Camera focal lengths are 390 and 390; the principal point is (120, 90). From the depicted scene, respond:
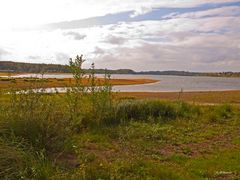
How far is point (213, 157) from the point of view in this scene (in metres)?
9.91

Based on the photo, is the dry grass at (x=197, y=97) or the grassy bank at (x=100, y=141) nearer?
the grassy bank at (x=100, y=141)

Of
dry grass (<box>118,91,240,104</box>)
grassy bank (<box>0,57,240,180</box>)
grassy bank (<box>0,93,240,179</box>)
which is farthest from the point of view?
dry grass (<box>118,91,240,104</box>)

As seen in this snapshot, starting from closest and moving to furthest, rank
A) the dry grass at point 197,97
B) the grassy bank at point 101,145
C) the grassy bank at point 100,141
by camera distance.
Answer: the grassy bank at point 101,145
the grassy bank at point 100,141
the dry grass at point 197,97

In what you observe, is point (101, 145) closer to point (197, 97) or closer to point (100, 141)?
point (100, 141)

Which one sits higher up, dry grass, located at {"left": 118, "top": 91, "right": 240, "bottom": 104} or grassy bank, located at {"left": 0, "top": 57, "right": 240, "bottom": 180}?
grassy bank, located at {"left": 0, "top": 57, "right": 240, "bottom": 180}

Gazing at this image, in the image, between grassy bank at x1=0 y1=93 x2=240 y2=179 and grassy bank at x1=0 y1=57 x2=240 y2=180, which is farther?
grassy bank at x1=0 y1=57 x2=240 y2=180

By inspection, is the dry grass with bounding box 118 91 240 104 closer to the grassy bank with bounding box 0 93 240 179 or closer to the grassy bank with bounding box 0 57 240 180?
the grassy bank with bounding box 0 57 240 180

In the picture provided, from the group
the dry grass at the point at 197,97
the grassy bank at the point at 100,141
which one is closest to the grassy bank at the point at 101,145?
the grassy bank at the point at 100,141

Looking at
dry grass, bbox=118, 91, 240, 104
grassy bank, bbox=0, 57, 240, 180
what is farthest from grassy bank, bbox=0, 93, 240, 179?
dry grass, bbox=118, 91, 240, 104

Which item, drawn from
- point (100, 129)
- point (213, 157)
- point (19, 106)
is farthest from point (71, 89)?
point (213, 157)

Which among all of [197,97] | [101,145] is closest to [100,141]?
[101,145]

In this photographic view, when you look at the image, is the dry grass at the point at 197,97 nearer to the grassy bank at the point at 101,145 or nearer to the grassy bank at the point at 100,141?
the grassy bank at the point at 100,141

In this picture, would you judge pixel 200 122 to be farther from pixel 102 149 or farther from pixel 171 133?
pixel 102 149

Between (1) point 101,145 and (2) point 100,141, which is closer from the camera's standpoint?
(1) point 101,145
